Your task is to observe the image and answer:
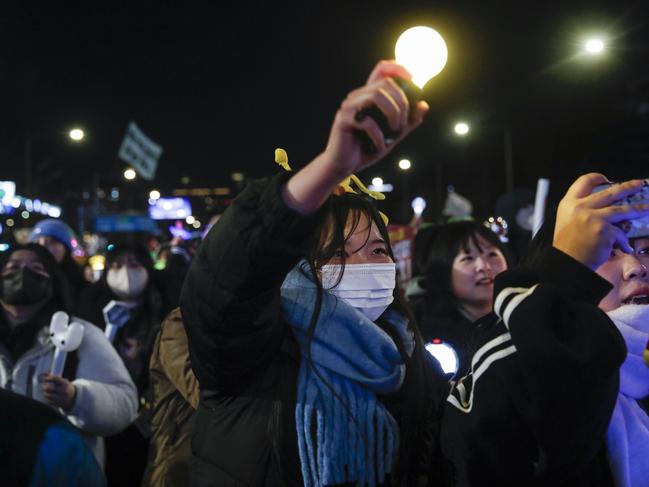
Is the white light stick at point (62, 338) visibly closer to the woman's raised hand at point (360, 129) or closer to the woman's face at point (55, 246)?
the woman's raised hand at point (360, 129)

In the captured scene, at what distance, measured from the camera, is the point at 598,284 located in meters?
1.61

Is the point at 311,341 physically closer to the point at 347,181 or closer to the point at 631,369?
the point at 347,181

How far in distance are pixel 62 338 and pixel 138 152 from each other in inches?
488

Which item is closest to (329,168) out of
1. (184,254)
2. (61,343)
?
(61,343)

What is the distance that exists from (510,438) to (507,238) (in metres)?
4.73

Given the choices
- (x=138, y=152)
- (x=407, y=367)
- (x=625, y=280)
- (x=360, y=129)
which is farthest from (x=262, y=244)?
(x=138, y=152)

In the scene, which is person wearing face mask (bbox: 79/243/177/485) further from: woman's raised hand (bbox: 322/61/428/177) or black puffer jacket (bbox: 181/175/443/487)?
woman's raised hand (bbox: 322/61/428/177)

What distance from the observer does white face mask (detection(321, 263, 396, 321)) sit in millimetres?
2355

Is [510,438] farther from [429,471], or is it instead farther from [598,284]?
[429,471]

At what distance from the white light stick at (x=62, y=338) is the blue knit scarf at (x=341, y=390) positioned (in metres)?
2.00

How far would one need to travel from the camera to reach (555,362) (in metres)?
1.56

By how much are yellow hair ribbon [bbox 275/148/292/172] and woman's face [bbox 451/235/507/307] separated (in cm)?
207

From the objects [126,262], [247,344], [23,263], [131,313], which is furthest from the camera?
[126,262]

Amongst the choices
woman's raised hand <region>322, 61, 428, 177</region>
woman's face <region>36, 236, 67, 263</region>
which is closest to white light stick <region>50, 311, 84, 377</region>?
woman's raised hand <region>322, 61, 428, 177</region>
